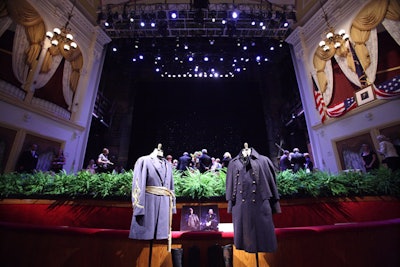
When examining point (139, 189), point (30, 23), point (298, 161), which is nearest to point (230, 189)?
point (139, 189)

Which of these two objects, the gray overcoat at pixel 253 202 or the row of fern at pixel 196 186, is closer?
the gray overcoat at pixel 253 202

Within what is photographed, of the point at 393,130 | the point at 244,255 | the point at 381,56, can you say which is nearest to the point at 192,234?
the point at 244,255

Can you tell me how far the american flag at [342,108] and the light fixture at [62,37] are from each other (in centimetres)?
966

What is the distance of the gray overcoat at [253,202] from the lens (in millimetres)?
1910

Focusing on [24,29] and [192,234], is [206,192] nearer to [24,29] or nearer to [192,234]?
[192,234]

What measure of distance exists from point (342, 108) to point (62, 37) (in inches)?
408

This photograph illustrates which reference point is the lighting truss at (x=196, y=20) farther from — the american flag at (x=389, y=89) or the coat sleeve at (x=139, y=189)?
the coat sleeve at (x=139, y=189)

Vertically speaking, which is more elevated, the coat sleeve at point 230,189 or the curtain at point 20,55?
the curtain at point 20,55

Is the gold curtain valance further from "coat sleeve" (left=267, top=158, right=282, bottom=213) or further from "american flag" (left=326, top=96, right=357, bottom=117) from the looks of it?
"coat sleeve" (left=267, top=158, right=282, bottom=213)

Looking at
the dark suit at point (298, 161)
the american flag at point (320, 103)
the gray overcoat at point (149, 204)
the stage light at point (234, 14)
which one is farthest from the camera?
the stage light at point (234, 14)

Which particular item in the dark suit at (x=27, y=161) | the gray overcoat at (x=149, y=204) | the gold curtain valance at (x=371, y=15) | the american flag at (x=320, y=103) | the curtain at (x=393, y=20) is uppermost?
the gold curtain valance at (x=371, y=15)

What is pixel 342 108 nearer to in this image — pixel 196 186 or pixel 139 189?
pixel 196 186

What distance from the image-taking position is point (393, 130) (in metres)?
5.27

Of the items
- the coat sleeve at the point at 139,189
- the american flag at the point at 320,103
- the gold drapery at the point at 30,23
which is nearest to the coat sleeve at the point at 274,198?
the coat sleeve at the point at 139,189
